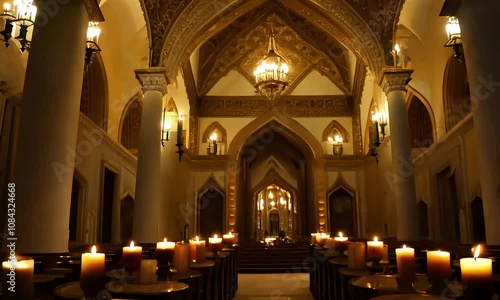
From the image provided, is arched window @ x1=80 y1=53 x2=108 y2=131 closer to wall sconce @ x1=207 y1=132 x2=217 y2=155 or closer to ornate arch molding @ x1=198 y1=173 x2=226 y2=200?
wall sconce @ x1=207 y1=132 x2=217 y2=155

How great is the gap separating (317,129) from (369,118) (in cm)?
226

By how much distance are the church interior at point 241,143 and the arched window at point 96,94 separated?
0.04 metres

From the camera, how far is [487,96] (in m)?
4.75

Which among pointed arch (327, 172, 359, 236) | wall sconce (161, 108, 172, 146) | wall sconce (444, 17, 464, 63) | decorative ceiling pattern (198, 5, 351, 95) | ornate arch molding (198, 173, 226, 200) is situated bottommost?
pointed arch (327, 172, 359, 236)

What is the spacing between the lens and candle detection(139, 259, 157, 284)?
2.68 metres

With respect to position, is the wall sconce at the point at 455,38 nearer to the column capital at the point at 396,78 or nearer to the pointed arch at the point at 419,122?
the column capital at the point at 396,78

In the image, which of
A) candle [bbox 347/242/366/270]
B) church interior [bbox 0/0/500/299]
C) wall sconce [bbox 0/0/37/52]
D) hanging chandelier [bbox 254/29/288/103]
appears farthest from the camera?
hanging chandelier [bbox 254/29/288/103]

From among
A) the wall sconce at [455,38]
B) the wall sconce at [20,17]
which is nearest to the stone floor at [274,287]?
the wall sconce at [20,17]

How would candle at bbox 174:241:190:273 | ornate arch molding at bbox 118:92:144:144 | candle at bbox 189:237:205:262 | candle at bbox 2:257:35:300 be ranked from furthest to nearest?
1. ornate arch molding at bbox 118:92:144:144
2. candle at bbox 189:237:205:262
3. candle at bbox 174:241:190:273
4. candle at bbox 2:257:35:300

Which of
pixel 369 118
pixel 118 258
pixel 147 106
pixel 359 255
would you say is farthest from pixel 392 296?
pixel 369 118

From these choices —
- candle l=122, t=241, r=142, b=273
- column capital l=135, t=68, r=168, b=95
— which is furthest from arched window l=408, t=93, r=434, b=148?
candle l=122, t=241, r=142, b=273

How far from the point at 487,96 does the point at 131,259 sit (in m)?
4.02

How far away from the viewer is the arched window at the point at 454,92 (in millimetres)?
11102

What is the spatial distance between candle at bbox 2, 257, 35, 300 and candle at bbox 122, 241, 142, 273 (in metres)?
0.78
